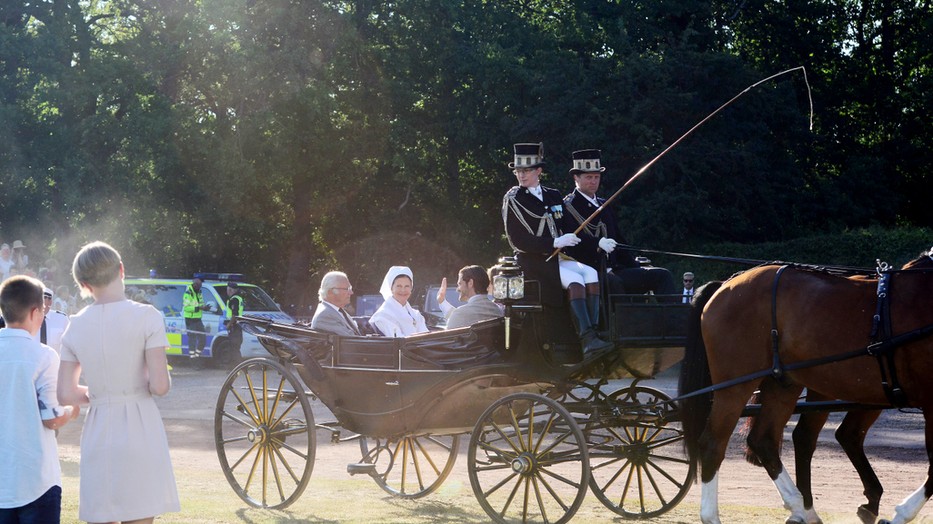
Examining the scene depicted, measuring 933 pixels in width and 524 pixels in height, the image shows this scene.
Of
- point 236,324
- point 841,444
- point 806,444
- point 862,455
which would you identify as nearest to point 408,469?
point 806,444

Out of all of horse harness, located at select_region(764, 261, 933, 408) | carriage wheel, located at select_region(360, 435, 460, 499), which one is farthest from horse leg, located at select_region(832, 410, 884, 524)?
carriage wheel, located at select_region(360, 435, 460, 499)

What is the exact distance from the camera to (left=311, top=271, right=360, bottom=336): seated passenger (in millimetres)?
9631

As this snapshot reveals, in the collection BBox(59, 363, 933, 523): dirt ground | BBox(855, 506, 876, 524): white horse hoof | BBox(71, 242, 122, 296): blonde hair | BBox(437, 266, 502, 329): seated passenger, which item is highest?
BBox(71, 242, 122, 296): blonde hair

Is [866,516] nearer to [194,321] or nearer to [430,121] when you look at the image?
[194,321]

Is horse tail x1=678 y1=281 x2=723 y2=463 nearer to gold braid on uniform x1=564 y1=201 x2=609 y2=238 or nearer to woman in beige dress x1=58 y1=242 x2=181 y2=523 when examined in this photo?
gold braid on uniform x1=564 y1=201 x2=609 y2=238

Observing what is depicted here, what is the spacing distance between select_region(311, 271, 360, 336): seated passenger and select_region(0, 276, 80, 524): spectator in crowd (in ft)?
14.0

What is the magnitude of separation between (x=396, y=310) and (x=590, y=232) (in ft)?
7.25

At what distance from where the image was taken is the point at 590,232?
8.87 metres

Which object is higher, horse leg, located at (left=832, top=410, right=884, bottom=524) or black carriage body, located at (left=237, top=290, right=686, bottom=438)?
black carriage body, located at (left=237, top=290, right=686, bottom=438)

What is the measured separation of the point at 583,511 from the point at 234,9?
2645 cm

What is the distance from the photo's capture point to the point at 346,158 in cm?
3634

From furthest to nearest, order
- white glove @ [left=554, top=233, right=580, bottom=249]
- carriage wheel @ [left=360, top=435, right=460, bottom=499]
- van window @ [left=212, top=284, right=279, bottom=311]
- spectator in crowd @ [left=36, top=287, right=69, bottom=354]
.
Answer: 1. van window @ [left=212, top=284, right=279, bottom=311]
2. spectator in crowd @ [left=36, top=287, right=69, bottom=354]
3. carriage wheel @ [left=360, top=435, right=460, bottom=499]
4. white glove @ [left=554, top=233, right=580, bottom=249]

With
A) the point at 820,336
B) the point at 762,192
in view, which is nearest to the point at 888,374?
the point at 820,336

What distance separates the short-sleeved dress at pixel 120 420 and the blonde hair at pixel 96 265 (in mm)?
123
